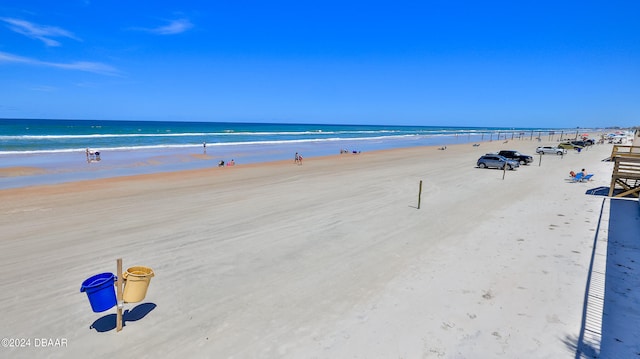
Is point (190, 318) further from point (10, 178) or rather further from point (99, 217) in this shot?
point (10, 178)

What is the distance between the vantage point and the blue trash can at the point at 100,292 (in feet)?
16.4

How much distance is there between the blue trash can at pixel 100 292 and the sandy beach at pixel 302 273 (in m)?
0.60

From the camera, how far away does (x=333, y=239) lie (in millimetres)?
9977

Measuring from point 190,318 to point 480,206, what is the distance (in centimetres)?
1270

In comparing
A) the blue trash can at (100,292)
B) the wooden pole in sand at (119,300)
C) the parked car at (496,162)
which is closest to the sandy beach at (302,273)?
the wooden pole in sand at (119,300)

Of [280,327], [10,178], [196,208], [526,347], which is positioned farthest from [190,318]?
[10,178]

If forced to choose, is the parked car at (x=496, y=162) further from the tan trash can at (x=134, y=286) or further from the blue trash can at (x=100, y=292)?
the blue trash can at (x=100, y=292)

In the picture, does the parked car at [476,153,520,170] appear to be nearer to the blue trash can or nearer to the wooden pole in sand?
the wooden pole in sand

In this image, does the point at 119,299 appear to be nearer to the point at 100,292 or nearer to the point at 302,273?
the point at 100,292

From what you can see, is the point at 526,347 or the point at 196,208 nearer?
the point at 526,347

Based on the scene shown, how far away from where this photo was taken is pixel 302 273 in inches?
303

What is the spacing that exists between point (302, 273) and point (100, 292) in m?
3.99

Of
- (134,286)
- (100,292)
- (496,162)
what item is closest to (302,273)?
(134,286)

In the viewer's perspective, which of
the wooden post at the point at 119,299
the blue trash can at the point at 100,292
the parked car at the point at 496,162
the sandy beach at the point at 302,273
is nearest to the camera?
the blue trash can at the point at 100,292
